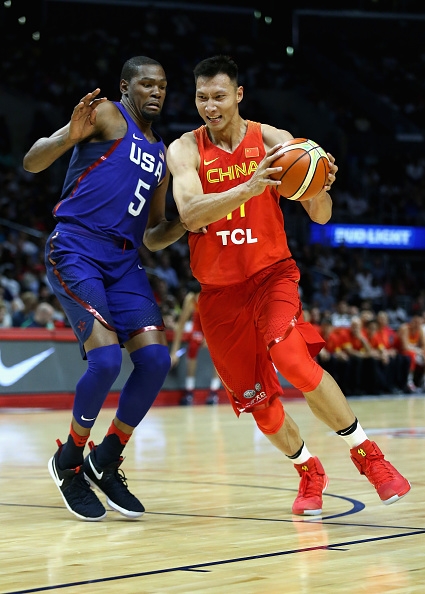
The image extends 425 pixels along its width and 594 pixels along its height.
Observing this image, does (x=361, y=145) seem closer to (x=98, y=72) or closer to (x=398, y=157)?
(x=398, y=157)

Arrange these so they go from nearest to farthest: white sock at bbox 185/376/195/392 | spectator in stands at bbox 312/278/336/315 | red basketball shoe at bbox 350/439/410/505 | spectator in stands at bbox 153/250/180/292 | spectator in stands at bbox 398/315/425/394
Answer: red basketball shoe at bbox 350/439/410/505 → white sock at bbox 185/376/195/392 → spectator in stands at bbox 398/315/425/394 → spectator in stands at bbox 153/250/180/292 → spectator in stands at bbox 312/278/336/315

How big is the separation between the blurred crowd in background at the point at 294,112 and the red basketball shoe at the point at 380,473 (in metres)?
11.4

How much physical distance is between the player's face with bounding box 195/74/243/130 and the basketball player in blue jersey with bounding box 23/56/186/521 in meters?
0.31

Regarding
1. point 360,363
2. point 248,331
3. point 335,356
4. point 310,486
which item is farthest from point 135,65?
point 360,363

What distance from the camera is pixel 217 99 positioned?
203 inches

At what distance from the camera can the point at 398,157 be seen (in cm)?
2922

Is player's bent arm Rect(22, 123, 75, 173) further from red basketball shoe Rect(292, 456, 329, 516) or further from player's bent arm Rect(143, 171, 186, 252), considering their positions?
red basketball shoe Rect(292, 456, 329, 516)

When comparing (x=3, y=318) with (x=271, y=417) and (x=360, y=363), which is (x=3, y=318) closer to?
(x=360, y=363)

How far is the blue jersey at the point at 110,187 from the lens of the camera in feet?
17.1

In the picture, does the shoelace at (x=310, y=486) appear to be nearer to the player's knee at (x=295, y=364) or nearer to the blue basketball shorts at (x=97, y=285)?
the player's knee at (x=295, y=364)

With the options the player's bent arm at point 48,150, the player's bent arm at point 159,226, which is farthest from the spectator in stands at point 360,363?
the player's bent arm at point 48,150

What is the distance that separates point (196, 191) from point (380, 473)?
168 cm

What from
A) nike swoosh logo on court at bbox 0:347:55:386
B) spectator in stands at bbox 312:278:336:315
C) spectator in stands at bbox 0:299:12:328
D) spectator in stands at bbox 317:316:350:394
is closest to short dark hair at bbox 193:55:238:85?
nike swoosh logo on court at bbox 0:347:55:386

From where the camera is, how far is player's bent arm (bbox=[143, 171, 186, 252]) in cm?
545
